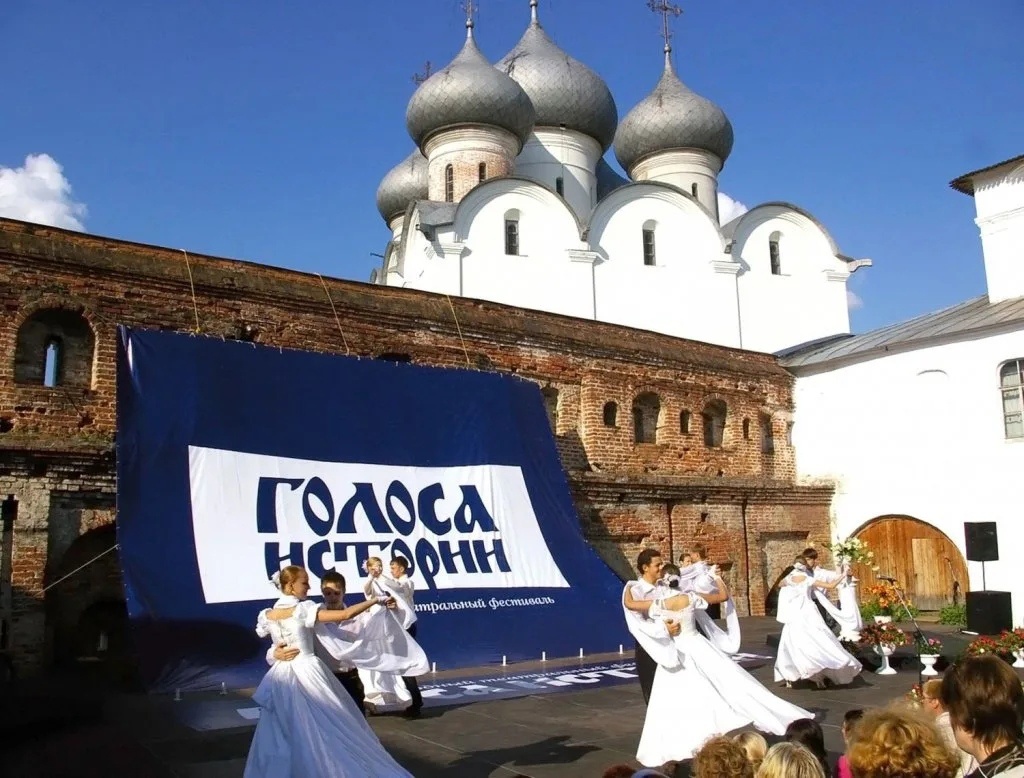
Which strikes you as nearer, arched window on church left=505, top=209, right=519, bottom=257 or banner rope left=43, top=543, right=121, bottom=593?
banner rope left=43, top=543, right=121, bottom=593

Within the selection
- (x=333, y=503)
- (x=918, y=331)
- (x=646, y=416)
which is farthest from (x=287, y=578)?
(x=918, y=331)

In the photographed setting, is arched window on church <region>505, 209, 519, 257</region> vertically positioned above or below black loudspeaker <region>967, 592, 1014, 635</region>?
above

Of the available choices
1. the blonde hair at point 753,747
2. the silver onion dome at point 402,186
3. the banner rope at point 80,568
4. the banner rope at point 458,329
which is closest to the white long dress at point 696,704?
the blonde hair at point 753,747

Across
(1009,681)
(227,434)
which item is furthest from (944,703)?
(227,434)

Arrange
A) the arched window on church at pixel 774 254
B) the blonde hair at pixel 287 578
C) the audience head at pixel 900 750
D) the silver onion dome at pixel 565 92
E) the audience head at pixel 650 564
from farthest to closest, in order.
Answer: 1. the silver onion dome at pixel 565 92
2. the arched window on church at pixel 774 254
3. the audience head at pixel 650 564
4. the blonde hair at pixel 287 578
5. the audience head at pixel 900 750

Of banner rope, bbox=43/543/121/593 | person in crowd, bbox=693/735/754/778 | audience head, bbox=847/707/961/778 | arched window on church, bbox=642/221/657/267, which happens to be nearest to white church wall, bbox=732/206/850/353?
arched window on church, bbox=642/221/657/267

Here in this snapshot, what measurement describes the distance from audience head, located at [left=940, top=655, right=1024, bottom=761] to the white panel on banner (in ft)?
28.6

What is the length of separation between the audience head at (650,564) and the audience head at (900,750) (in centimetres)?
446

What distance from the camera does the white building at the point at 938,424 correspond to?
58.3 ft

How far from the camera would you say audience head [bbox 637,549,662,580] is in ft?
24.3

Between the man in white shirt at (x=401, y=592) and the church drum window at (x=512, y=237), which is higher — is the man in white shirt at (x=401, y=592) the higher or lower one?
the lower one

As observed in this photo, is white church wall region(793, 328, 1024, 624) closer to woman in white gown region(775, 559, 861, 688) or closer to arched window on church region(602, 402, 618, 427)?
arched window on church region(602, 402, 618, 427)

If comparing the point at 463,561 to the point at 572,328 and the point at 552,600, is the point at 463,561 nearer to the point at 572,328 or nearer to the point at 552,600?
the point at 552,600

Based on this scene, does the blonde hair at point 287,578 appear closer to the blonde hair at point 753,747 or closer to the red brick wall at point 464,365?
the blonde hair at point 753,747
